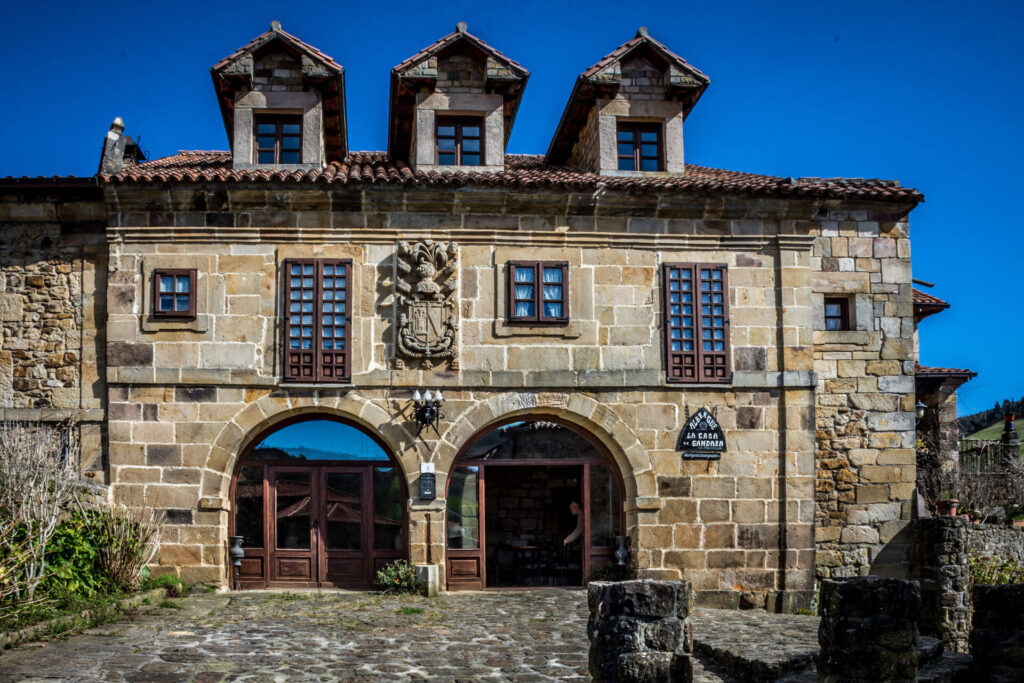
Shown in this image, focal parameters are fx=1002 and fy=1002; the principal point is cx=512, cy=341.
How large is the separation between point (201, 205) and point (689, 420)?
27.1ft

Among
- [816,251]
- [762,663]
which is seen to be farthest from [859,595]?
[816,251]

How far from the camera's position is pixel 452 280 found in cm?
1556

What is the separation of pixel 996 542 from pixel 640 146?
9184mm

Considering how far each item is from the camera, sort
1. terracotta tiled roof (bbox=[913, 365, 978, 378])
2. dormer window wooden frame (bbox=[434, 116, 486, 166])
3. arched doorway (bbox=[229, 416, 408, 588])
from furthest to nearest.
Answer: terracotta tiled roof (bbox=[913, 365, 978, 378]) < dormer window wooden frame (bbox=[434, 116, 486, 166]) < arched doorway (bbox=[229, 416, 408, 588])

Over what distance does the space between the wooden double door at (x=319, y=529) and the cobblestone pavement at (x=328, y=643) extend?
956mm

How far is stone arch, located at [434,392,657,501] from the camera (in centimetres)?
1541

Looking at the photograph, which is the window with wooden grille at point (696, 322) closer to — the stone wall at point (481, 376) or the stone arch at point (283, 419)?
the stone wall at point (481, 376)

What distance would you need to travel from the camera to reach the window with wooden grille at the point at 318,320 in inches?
603

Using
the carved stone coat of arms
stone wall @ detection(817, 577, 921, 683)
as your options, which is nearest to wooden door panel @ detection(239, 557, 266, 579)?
the carved stone coat of arms

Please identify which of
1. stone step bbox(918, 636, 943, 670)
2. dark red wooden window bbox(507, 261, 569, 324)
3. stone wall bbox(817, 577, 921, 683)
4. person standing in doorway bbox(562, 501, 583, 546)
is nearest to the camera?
stone wall bbox(817, 577, 921, 683)

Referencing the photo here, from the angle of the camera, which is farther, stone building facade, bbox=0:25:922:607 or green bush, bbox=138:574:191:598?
stone building facade, bbox=0:25:922:607

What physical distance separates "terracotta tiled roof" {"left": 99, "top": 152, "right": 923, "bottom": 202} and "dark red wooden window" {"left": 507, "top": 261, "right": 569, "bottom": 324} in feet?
4.19

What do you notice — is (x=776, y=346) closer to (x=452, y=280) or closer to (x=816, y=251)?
(x=816, y=251)

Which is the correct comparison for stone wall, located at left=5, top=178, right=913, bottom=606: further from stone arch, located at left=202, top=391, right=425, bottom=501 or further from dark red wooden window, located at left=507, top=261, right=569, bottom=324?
dark red wooden window, located at left=507, top=261, right=569, bottom=324
